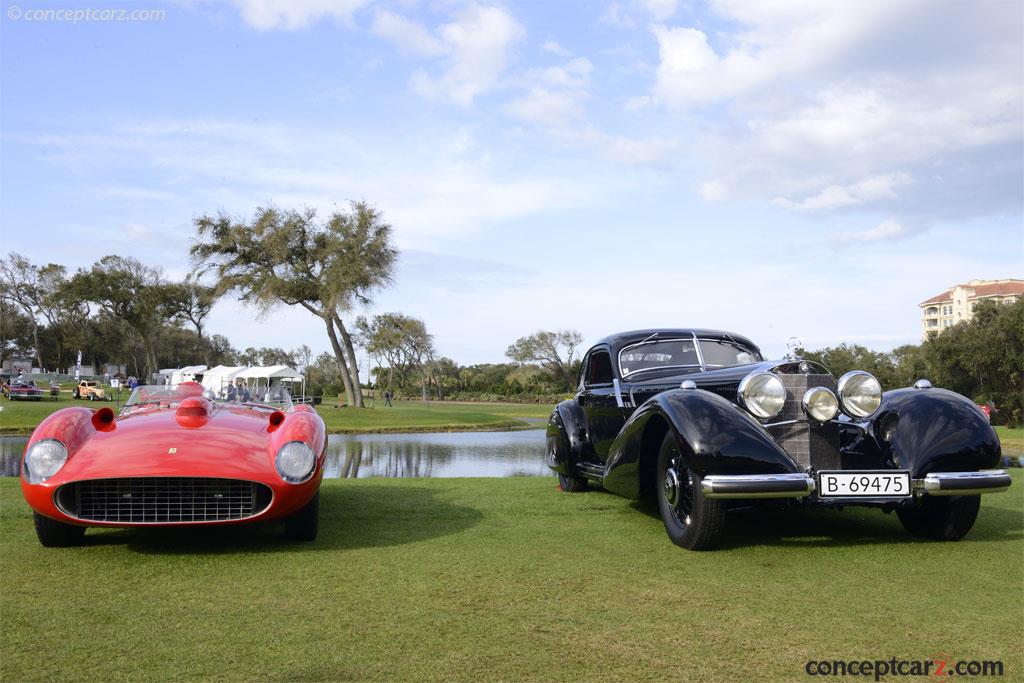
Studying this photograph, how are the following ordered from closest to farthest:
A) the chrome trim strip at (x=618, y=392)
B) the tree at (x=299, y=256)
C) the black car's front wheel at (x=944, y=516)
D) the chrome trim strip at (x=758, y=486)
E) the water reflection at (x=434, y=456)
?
the chrome trim strip at (x=758, y=486), the black car's front wheel at (x=944, y=516), the chrome trim strip at (x=618, y=392), the water reflection at (x=434, y=456), the tree at (x=299, y=256)

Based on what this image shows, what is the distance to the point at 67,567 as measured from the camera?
4414mm

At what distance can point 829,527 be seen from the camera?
5.88 meters

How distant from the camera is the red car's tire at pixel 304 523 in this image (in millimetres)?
5059

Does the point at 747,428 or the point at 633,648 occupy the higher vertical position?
the point at 747,428

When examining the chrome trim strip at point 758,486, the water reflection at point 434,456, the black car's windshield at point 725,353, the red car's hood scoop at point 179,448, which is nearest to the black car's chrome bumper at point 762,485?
the chrome trim strip at point 758,486

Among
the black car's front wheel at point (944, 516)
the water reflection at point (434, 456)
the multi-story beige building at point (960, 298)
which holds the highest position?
the multi-story beige building at point (960, 298)

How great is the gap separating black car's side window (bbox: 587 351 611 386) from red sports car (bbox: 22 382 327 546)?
3040 mm

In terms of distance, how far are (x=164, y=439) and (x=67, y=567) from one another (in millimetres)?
860

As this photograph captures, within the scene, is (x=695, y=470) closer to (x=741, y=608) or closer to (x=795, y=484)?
(x=795, y=484)

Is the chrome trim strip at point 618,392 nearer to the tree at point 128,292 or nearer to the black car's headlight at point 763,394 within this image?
the black car's headlight at point 763,394

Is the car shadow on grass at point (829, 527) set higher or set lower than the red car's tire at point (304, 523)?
lower

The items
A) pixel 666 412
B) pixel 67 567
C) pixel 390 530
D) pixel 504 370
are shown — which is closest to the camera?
pixel 67 567

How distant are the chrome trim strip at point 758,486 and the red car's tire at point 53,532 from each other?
152 inches

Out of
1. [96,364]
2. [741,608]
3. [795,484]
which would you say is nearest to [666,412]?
[795,484]
